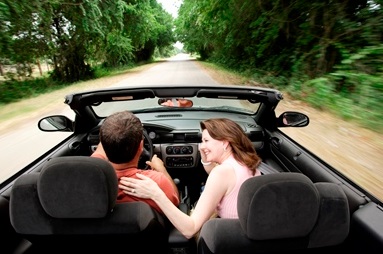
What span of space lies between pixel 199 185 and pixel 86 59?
25.2 meters

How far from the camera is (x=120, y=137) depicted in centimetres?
197

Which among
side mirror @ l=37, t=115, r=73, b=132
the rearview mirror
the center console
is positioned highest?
the rearview mirror

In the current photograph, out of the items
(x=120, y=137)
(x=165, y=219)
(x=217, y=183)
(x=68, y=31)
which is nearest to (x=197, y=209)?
(x=217, y=183)

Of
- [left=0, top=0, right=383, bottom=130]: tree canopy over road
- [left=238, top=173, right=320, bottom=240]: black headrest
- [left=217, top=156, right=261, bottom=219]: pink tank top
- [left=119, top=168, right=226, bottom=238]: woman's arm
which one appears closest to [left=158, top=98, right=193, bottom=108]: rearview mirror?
[left=217, top=156, right=261, bottom=219]: pink tank top

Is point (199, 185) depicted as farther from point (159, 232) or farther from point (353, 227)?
point (353, 227)

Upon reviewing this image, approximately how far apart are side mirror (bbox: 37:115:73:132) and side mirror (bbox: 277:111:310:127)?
91.8 inches

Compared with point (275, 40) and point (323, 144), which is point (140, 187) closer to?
point (323, 144)

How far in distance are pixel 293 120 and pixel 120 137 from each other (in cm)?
210

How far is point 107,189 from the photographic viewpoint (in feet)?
5.28

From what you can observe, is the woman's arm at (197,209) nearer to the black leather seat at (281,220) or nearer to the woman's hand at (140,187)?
the woman's hand at (140,187)

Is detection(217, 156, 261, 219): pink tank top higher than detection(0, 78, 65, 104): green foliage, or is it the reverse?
detection(217, 156, 261, 219): pink tank top

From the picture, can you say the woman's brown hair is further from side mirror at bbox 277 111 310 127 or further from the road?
the road

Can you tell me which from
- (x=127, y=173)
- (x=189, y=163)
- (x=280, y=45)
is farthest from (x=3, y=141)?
(x=280, y=45)

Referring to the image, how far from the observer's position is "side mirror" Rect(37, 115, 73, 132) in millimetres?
3209
